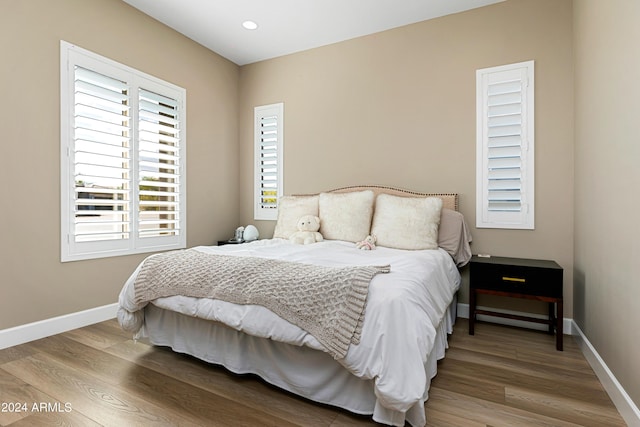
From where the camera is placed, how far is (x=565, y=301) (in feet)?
9.06

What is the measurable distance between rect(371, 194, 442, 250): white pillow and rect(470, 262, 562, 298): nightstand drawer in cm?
41

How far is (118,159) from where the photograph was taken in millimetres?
2990

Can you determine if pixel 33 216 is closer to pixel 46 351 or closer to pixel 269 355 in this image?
pixel 46 351

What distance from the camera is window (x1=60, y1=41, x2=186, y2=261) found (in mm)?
2691

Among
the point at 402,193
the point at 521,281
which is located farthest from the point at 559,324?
the point at 402,193

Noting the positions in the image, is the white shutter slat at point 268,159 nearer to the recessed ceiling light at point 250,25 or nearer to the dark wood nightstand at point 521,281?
the recessed ceiling light at point 250,25

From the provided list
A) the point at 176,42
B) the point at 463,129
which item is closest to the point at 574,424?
the point at 463,129

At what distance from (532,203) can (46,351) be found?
153 inches

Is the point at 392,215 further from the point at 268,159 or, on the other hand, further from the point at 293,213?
the point at 268,159

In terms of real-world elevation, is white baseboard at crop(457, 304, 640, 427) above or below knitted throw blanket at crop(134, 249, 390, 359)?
below

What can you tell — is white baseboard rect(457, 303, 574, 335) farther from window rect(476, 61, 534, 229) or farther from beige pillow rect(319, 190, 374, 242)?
beige pillow rect(319, 190, 374, 242)

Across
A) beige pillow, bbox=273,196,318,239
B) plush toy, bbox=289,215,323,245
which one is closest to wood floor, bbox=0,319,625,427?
plush toy, bbox=289,215,323,245

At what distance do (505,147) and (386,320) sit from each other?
7.44 ft

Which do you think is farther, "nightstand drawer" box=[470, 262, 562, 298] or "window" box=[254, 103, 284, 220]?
"window" box=[254, 103, 284, 220]
